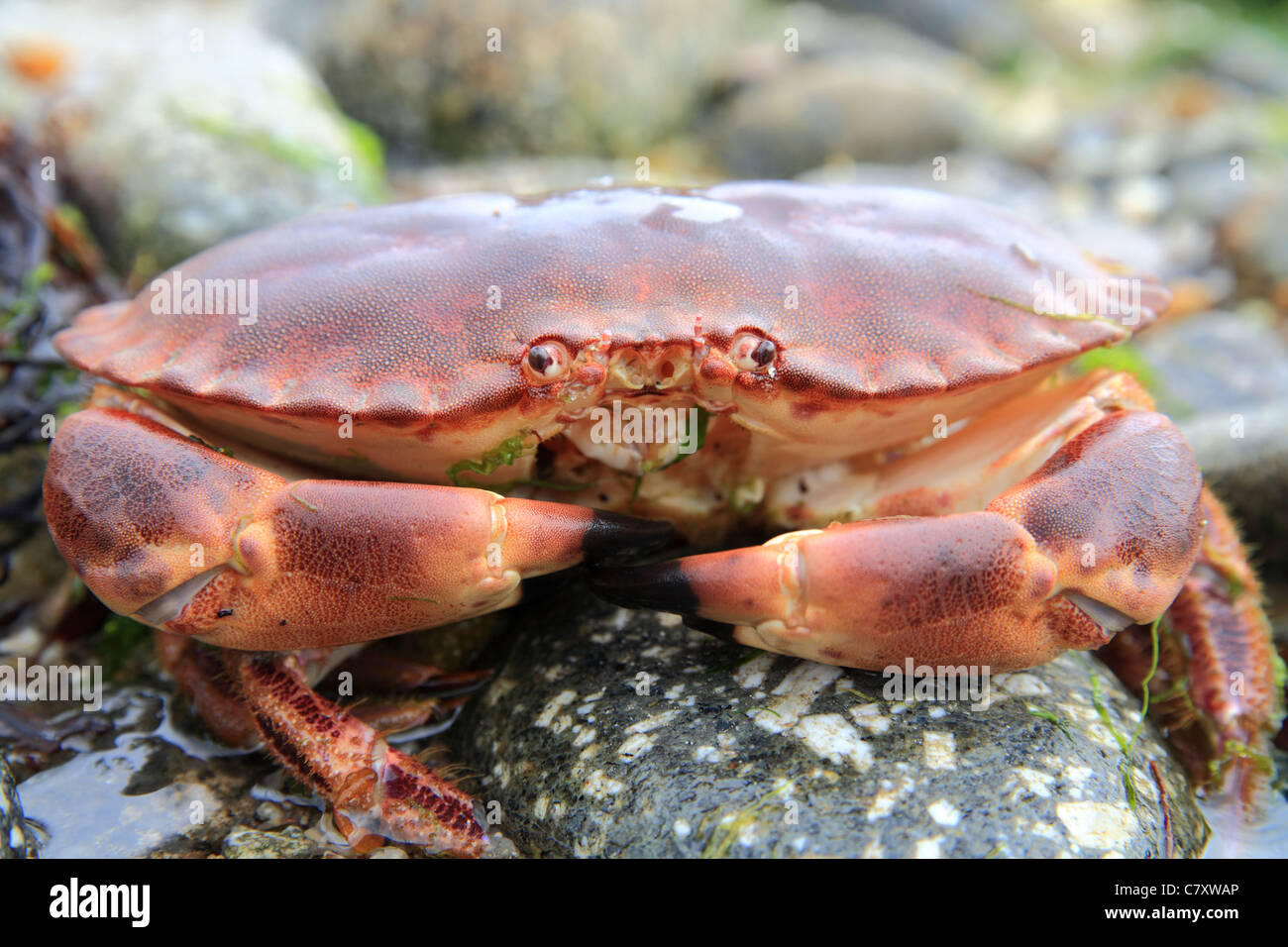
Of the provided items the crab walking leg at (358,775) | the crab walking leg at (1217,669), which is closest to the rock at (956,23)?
the crab walking leg at (1217,669)

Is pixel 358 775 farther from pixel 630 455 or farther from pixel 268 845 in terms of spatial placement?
pixel 630 455

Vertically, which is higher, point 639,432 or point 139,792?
point 639,432

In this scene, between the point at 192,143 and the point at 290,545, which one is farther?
the point at 192,143

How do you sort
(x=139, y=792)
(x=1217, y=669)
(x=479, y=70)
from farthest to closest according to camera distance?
1. (x=479, y=70)
2. (x=1217, y=669)
3. (x=139, y=792)

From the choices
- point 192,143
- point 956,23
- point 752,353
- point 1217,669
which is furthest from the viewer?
point 956,23

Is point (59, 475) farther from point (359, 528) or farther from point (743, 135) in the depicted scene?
point (743, 135)

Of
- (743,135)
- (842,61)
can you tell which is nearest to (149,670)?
(743,135)

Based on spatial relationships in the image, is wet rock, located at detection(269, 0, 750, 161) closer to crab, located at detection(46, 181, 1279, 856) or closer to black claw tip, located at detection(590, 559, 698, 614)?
crab, located at detection(46, 181, 1279, 856)

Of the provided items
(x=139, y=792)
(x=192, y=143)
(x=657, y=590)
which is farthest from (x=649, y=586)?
(x=192, y=143)
